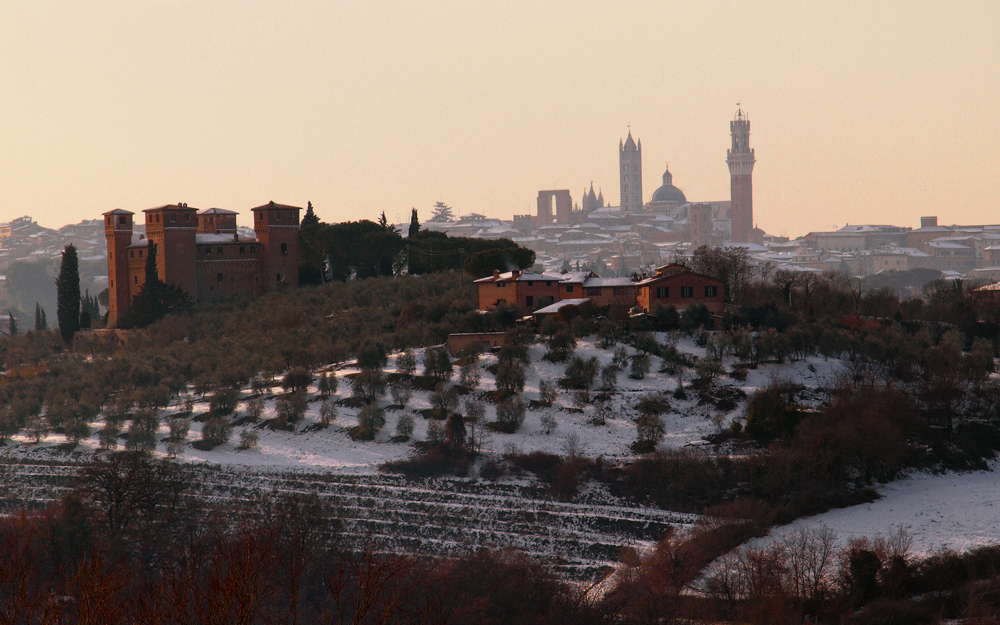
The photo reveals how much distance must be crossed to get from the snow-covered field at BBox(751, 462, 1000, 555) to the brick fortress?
37471mm

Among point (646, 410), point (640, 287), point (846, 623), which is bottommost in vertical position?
point (846, 623)

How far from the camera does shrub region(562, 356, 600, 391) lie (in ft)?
133

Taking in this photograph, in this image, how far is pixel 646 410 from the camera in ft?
124

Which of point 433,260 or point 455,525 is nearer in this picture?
point 455,525

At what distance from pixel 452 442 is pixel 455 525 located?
5.68 meters

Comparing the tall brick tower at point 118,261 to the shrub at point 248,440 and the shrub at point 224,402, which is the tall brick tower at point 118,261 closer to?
the shrub at point 224,402

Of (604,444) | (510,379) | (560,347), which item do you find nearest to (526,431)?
(604,444)

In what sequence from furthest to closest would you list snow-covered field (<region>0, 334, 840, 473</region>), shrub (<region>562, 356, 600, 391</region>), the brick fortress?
1. the brick fortress
2. shrub (<region>562, 356, 600, 391</region>)
3. snow-covered field (<region>0, 334, 840, 473</region>)

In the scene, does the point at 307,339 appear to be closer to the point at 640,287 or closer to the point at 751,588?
the point at 640,287

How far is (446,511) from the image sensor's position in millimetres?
31766

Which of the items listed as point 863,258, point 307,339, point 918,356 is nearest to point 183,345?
point 307,339

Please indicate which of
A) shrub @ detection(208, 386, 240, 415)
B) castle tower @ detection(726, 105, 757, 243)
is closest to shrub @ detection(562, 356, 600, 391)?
shrub @ detection(208, 386, 240, 415)

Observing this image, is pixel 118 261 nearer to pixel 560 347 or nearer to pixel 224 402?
pixel 224 402

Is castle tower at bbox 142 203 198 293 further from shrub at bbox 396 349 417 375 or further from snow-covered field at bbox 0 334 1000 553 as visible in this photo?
shrub at bbox 396 349 417 375
